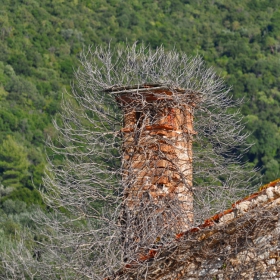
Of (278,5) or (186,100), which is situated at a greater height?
(186,100)

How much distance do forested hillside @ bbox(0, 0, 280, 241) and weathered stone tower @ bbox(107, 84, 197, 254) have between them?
27404 millimetres

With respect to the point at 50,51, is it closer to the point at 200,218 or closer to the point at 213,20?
the point at 213,20

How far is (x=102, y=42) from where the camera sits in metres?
66.4

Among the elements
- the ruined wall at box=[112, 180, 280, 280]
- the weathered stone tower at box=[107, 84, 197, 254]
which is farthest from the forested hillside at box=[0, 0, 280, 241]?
the ruined wall at box=[112, 180, 280, 280]

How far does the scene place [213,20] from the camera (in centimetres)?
7912

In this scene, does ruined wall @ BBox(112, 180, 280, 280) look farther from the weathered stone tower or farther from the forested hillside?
the forested hillside

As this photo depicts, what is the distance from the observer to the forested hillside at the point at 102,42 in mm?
48594

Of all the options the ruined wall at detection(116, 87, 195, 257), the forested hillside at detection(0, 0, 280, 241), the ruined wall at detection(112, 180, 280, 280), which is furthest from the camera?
the forested hillside at detection(0, 0, 280, 241)

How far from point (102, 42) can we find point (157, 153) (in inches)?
2240

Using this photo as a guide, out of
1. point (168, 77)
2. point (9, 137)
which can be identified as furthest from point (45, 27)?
point (168, 77)

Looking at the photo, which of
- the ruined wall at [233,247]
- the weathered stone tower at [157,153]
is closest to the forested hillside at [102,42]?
the weathered stone tower at [157,153]

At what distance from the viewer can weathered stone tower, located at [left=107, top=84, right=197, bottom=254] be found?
32.3 ft

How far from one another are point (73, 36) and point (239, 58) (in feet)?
40.9

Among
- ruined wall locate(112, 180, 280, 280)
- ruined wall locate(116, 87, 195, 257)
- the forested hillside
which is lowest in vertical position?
the forested hillside
